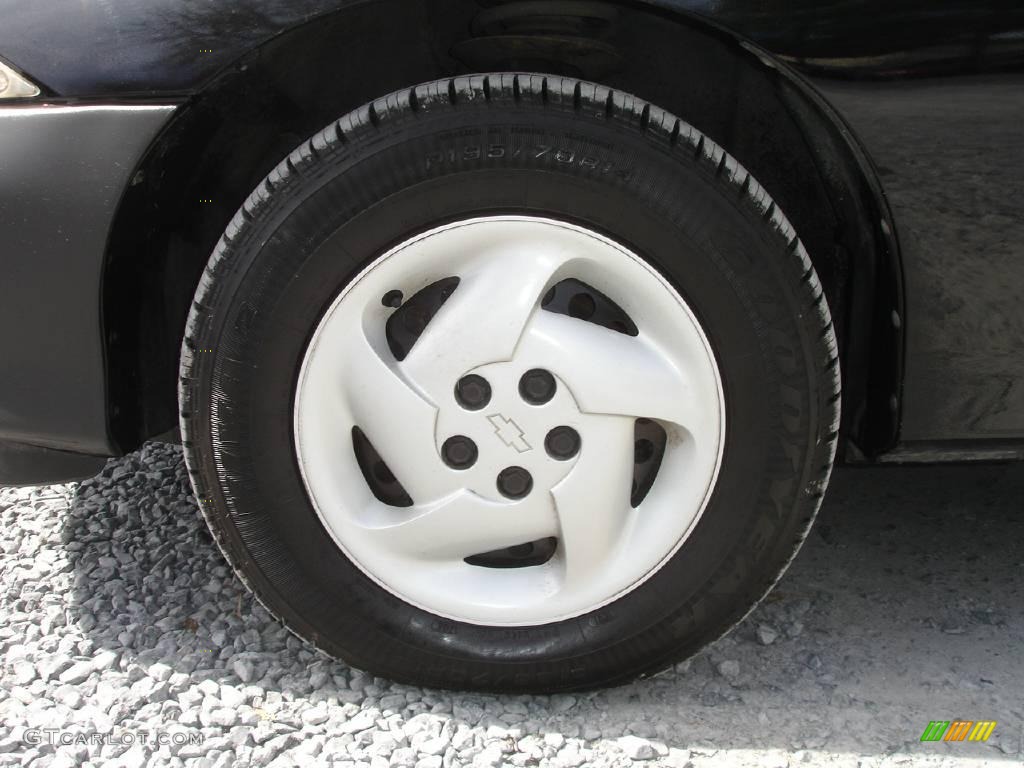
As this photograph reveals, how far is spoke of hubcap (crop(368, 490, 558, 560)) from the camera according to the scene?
1529mm

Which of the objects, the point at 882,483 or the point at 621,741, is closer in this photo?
the point at 621,741

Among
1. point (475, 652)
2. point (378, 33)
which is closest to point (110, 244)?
point (378, 33)

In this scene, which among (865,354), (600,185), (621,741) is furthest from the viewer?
(865,354)

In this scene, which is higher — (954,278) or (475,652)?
(954,278)

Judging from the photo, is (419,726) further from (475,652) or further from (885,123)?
(885,123)

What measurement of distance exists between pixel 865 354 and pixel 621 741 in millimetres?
782

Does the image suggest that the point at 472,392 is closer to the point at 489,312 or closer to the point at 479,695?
the point at 489,312

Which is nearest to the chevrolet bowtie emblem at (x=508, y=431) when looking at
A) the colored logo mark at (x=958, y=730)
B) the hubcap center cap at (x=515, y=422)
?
the hubcap center cap at (x=515, y=422)

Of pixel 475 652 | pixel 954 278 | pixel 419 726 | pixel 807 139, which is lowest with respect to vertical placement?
pixel 419 726

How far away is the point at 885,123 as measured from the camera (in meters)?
1.44

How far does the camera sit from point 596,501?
5.01 ft

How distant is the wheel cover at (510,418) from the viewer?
147 cm

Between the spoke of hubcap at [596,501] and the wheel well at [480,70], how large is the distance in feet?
1.56

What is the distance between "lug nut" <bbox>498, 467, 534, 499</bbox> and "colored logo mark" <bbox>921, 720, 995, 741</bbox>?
0.78m
